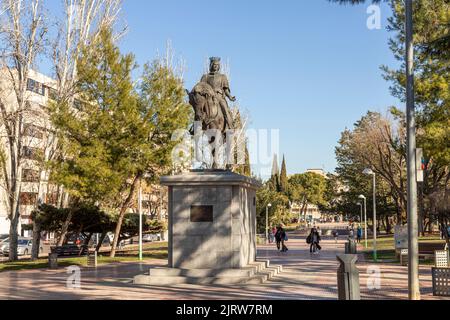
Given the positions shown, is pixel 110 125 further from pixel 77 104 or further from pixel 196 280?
pixel 196 280

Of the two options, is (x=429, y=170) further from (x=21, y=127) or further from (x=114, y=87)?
(x=21, y=127)

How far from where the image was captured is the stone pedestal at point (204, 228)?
15.6m

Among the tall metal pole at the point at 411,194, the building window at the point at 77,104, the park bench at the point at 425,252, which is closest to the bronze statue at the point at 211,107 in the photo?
the tall metal pole at the point at 411,194

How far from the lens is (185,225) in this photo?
1576cm

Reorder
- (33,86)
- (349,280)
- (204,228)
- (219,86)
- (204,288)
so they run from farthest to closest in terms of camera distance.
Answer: (33,86), (219,86), (204,228), (204,288), (349,280)

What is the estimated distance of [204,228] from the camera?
1569 centimetres

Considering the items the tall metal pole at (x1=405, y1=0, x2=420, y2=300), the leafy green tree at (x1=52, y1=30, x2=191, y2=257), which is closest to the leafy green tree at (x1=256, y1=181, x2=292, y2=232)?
the leafy green tree at (x1=52, y1=30, x2=191, y2=257)

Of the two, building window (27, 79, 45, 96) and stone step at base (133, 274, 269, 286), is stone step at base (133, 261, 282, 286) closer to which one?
stone step at base (133, 274, 269, 286)

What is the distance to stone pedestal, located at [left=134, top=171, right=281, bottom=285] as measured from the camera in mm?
15555

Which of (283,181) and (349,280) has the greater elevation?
(283,181)

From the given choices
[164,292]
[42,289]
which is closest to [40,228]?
[42,289]

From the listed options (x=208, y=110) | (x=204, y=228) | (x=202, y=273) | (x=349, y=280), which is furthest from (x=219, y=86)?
(x=349, y=280)

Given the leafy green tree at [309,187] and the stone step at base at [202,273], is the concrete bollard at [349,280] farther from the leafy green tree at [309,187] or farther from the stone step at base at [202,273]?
the leafy green tree at [309,187]

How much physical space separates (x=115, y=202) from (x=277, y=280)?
21487 millimetres
